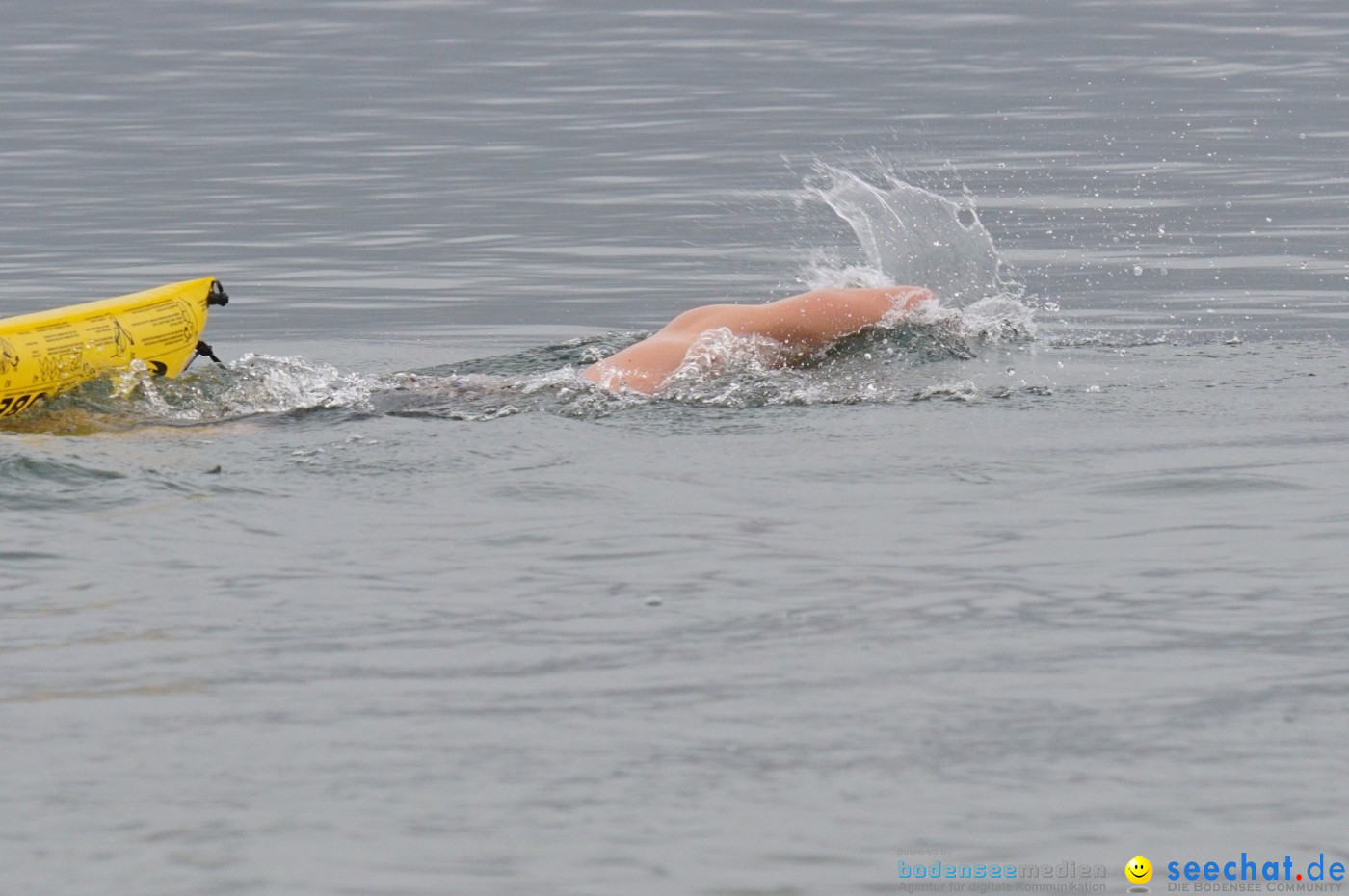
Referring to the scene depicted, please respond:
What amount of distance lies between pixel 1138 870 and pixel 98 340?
5.80 metres

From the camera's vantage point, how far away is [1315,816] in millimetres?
4266

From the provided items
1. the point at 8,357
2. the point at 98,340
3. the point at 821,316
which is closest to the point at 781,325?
the point at 821,316

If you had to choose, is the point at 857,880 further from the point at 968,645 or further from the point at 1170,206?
the point at 1170,206

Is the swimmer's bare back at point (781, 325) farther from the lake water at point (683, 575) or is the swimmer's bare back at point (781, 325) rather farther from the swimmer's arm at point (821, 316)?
the lake water at point (683, 575)

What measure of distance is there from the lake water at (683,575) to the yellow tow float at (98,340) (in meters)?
0.14

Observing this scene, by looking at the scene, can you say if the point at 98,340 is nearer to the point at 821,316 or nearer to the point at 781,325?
the point at 781,325

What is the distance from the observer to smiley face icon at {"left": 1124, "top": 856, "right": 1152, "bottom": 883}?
4.02 meters

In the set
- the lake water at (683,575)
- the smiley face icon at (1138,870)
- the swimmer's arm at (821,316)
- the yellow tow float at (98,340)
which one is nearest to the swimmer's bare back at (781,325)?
the swimmer's arm at (821,316)

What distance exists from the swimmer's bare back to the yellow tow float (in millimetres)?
1786

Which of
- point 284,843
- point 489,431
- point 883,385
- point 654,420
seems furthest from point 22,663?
point 883,385

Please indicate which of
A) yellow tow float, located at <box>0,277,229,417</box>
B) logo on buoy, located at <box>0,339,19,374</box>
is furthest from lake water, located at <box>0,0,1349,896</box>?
logo on buoy, located at <box>0,339,19,374</box>

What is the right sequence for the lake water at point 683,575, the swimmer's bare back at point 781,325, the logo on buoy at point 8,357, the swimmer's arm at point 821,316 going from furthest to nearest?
the swimmer's arm at point 821,316
the swimmer's bare back at point 781,325
the logo on buoy at point 8,357
the lake water at point 683,575

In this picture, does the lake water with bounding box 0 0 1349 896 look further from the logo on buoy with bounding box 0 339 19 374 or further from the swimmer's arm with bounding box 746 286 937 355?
the logo on buoy with bounding box 0 339 19 374

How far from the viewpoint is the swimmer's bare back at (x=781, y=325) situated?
9016 millimetres
